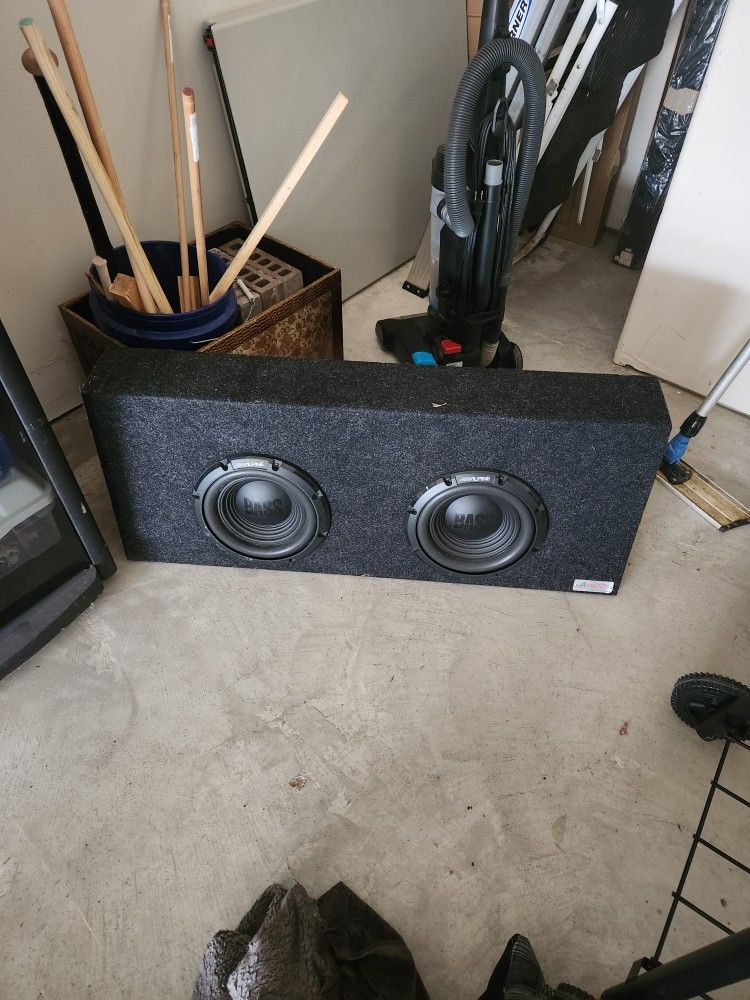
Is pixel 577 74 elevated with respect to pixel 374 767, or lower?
elevated

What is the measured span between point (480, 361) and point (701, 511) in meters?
0.48

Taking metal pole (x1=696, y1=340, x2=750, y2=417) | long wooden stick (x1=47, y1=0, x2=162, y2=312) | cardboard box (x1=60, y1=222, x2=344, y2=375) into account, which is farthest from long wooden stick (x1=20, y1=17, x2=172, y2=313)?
metal pole (x1=696, y1=340, x2=750, y2=417)

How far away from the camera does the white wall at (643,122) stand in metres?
1.64

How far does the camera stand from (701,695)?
40.0 inches

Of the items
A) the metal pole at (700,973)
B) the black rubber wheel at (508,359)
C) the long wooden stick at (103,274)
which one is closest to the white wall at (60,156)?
the long wooden stick at (103,274)

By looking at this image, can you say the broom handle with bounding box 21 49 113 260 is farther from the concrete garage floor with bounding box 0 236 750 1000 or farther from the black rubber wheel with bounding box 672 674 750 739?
the black rubber wheel with bounding box 672 674 750 739

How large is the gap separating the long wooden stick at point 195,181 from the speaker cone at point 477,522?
0.54 m

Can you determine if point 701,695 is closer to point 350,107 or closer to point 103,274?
point 103,274

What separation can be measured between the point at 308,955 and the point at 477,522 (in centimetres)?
60

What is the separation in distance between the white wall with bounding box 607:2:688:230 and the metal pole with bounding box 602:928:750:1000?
5.36ft

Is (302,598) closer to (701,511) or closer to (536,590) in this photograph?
(536,590)

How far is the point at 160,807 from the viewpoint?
0.98 meters

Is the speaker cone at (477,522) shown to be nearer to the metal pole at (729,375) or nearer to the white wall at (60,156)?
the metal pole at (729,375)

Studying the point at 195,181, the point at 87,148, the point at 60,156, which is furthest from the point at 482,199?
the point at 60,156
